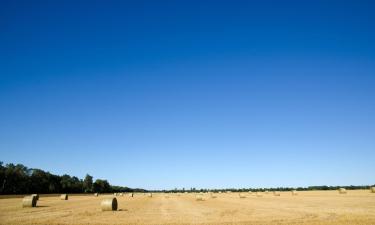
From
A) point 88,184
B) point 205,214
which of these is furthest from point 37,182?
point 205,214

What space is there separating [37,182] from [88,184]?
188 feet

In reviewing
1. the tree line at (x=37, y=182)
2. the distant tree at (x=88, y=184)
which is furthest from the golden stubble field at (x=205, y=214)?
the distant tree at (x=88, y=184)

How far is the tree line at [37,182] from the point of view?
326 feet

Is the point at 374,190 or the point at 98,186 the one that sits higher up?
the point at 98,186

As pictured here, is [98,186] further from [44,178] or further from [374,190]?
[374,190]

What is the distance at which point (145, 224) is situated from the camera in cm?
1839

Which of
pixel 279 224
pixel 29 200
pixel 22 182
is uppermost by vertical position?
pixel 22 182

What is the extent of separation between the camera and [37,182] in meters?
117

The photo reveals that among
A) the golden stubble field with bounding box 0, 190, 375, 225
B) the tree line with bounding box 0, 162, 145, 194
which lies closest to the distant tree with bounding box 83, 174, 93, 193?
the tree line with bounding box 0, 162, 145, 194

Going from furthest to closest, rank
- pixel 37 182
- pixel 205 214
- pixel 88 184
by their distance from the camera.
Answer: pixel 88 184, pixel 37 182, pixel 205 214

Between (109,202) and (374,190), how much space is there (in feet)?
165

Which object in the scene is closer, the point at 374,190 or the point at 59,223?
the point at 59,223

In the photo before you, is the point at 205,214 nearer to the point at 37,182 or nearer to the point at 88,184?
the point at 37,182

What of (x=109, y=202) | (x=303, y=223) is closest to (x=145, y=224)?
(x=303, y=223)
